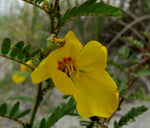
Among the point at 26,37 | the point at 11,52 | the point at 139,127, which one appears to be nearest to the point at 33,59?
the point at 11,52

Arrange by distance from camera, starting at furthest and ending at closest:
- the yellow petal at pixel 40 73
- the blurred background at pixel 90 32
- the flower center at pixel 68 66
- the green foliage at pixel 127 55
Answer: the blurred background at pixel 90 32 < the green foliage at pixel 127 55 < the flower center at pixel 68 66 < the yellow petal at pixel 40 73

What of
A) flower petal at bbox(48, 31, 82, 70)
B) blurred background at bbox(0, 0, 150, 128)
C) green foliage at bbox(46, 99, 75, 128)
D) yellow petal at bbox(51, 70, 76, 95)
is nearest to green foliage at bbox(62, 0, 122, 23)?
flower petal at bbox(48, 31, 82, 70)

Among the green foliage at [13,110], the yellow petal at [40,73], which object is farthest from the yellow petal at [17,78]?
the yellow petal at [40,73]

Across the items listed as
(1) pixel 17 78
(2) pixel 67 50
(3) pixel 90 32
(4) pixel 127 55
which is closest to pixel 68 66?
(2) pixel 67 50

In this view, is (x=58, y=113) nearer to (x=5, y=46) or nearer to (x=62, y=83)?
(x=62, y=83)

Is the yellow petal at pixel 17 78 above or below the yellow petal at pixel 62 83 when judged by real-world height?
below

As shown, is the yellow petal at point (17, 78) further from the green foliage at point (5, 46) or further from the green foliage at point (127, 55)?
the green foliage at point (5, 46)

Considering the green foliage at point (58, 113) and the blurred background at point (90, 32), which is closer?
the green foliage at point (58, 113)

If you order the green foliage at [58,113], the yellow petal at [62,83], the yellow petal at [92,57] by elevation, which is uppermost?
the yellow petal at [92,57]
